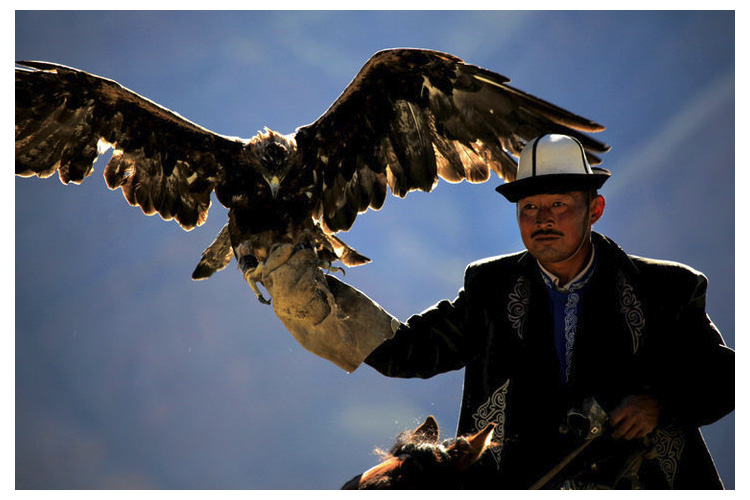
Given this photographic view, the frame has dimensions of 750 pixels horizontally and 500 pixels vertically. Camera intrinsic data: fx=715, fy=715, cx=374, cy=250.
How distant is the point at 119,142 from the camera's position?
14.5 ft

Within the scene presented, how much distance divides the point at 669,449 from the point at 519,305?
726mm

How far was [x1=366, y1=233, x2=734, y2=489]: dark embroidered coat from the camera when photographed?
8.11 feet

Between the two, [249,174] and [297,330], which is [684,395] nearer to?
[297,330]

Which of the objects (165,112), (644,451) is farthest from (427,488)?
(165,112)

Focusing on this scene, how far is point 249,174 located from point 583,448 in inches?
109

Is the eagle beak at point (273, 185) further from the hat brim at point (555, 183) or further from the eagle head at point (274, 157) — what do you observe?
the hat brim at point (555, 183)

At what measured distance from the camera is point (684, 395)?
2.42 metres

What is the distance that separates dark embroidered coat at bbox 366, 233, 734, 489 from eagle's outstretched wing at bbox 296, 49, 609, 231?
1.32 meters

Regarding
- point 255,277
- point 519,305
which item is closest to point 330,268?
point 255,277

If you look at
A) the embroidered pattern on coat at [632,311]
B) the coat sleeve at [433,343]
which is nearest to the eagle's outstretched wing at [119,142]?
the coat sleeve at [433,343]

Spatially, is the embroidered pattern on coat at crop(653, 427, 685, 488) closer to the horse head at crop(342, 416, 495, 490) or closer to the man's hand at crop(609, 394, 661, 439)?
the man's hand at crop(609, 394, 661, 439)

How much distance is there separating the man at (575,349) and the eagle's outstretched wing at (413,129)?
1221 millimetres

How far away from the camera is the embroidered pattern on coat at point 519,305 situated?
2719 millimetres

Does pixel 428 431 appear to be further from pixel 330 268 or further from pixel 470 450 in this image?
Result: pixel 330 268
